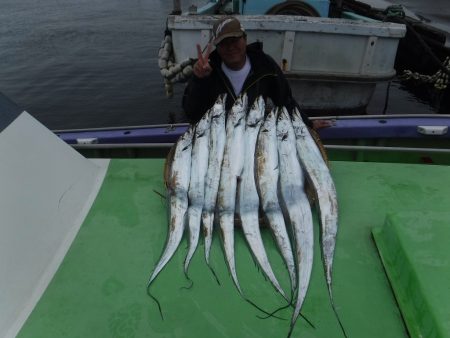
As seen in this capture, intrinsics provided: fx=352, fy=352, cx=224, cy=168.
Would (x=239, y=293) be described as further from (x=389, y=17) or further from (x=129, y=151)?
(x=389, y=17)

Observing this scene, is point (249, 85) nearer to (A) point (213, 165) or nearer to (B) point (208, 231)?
(A) point (213, 165)

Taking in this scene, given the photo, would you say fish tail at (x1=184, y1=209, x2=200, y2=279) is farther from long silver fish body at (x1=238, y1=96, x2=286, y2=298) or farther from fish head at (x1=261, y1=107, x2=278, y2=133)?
fish head at (x1=261, y1=107, x2=278, y2=133)

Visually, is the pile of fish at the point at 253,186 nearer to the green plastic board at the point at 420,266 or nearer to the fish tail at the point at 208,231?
the fish tail at the point at 208,231

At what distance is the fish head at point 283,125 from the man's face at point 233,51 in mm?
702

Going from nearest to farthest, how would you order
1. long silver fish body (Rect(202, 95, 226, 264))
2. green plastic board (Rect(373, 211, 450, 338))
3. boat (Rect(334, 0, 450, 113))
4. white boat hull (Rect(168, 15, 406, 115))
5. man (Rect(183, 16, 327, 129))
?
green plastic board (Rect(373, 211, 450, 338)) < long silver fish body (Rect(202, 95, 226, 264)) < man (Rect(183, 16, 327, 129)) < white boat hull (Rect(168, 15, 406, 115)) < boat (Rect(334, 0, 450, 113))

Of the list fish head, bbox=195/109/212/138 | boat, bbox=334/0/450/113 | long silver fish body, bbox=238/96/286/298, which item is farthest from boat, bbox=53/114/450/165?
boat, bbox=334/0/450/113

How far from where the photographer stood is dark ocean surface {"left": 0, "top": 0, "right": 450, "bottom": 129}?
11961mm

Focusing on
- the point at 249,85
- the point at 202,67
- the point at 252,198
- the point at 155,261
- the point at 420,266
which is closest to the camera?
the point at 420,266

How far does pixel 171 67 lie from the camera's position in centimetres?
788

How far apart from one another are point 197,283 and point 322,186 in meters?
1.32

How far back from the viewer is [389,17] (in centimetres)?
1191

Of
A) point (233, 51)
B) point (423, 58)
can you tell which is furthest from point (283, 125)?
point (423, 58)

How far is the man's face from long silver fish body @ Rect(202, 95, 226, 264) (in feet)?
1.23

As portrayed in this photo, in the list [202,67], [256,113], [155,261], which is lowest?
[155,261]
